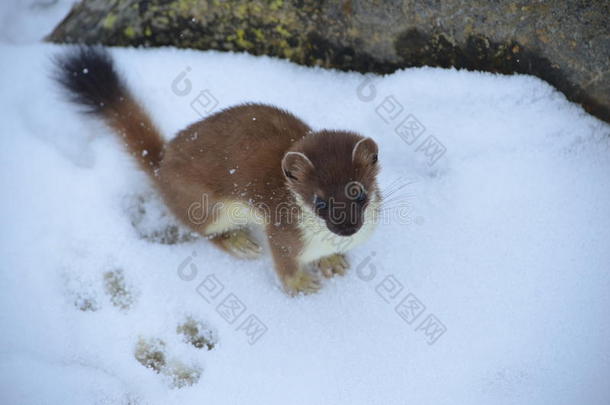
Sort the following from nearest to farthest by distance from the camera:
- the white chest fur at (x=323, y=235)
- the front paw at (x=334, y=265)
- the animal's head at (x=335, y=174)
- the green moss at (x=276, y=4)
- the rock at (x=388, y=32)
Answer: the animal's head at (x=335, y=174) → the white chest fur at (x=323, y=235) → the rock at (x=388, y=32) → the front paw at (x=334, y=265) → the green moss at (x=276, y=4)

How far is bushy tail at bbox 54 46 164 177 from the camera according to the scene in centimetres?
234

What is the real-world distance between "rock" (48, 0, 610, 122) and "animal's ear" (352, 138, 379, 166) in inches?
35.6

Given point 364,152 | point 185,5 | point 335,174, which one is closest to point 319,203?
point 335,174

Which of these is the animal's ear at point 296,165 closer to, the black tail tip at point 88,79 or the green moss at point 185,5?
the black tail tip at point 88,79

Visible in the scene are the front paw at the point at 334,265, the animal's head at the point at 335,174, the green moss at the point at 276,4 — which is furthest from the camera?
the green moss at the point at 276,4

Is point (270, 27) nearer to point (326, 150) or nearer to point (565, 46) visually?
point (326, 150)

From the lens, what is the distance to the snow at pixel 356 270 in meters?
1.99

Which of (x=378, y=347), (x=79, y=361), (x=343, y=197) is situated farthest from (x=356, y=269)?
(x=79, y=361)

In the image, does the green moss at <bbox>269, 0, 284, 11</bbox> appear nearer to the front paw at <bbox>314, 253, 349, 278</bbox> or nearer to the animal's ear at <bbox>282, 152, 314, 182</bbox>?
the animal's ear at <bbox>282, 152, 314, 182</bbox>

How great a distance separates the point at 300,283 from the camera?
222 centimetres

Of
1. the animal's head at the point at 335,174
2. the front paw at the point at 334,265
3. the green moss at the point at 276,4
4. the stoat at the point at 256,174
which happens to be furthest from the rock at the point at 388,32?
the front paw at the point at 334,265

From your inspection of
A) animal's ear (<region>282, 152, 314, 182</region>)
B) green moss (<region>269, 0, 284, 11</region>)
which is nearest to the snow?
green moss (<region>269, 0, 284, 11</region>)

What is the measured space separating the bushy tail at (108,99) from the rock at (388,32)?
511 mm

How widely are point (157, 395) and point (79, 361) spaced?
0.36 metres
